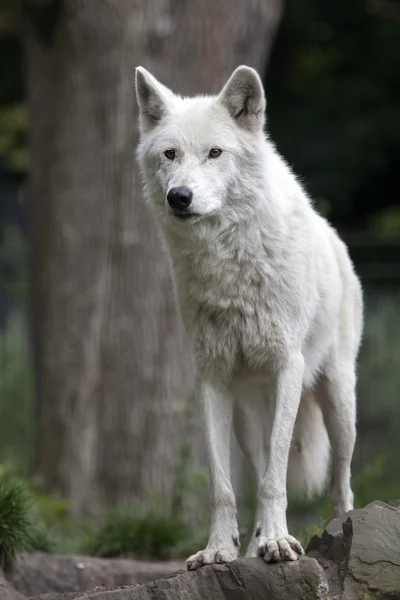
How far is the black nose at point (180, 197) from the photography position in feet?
15.6

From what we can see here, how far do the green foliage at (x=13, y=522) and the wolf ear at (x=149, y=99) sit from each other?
82.0 inches

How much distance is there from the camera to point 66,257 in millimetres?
8984

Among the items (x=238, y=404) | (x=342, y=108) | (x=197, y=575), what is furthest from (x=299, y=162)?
(x=197, y=575)

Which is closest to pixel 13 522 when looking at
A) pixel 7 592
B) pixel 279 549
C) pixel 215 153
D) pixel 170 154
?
pixel 7 592

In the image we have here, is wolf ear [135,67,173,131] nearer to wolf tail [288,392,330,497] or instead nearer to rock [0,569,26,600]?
wolf tail [288,392,330,497]

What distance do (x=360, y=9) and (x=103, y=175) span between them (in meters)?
8.51

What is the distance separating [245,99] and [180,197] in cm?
72

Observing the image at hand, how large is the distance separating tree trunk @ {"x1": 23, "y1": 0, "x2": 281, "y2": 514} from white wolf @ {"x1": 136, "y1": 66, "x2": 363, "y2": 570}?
11.3 ft

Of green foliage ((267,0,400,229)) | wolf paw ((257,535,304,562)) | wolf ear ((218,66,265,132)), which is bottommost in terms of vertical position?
wolf paw ((257,535,304,562))

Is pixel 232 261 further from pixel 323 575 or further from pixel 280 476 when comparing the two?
pixel 323 575

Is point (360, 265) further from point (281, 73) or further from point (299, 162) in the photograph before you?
point (281, 73)

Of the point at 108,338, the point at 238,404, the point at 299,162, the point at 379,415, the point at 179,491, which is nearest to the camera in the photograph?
the point at 238,404

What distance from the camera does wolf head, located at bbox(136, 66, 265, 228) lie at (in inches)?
191

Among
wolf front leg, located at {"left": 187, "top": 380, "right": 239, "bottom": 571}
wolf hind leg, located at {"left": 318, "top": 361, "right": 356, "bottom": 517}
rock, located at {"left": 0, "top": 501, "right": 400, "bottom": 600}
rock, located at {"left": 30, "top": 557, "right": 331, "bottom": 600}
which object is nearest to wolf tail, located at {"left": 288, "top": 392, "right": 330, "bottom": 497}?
wolf hind leg, located at {"left": 318, "top": 361, "right": 356, "bottom": 517}
